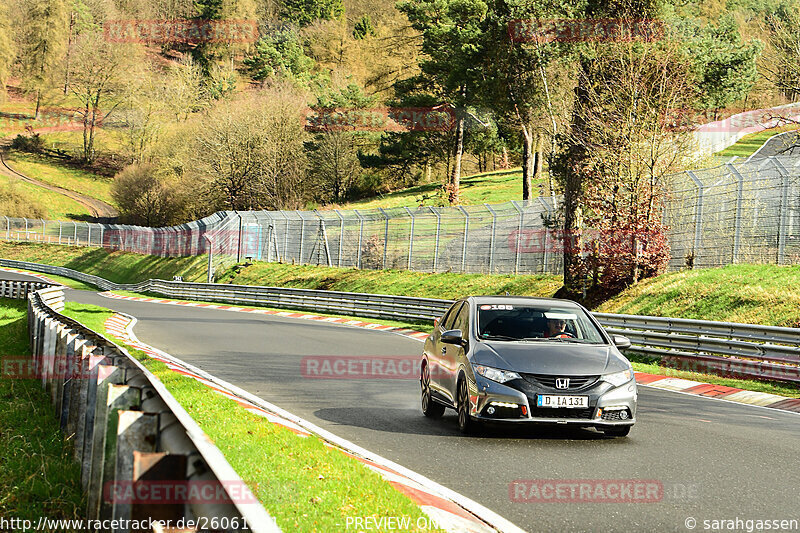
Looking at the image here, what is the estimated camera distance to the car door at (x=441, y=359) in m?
10.3

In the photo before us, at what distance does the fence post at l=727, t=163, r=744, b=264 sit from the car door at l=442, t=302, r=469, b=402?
14.6 meters

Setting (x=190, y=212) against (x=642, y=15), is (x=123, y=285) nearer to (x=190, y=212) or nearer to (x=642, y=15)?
(x=190, y=212)

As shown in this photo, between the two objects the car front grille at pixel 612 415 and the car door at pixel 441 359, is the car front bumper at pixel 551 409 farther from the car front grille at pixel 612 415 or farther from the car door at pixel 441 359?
the car door at pixel 441 359

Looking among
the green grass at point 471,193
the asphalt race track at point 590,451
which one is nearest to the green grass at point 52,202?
the green grass at point 471,193

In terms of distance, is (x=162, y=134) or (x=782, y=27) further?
(x=162, y=134)

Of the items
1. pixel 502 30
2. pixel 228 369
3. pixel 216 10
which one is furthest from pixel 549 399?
pixel 216 10

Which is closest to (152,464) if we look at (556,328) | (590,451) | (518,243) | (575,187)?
(590,451)

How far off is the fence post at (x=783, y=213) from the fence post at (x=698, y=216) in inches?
109

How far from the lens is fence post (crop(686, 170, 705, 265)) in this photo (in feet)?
80.5

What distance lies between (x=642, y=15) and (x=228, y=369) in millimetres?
18731

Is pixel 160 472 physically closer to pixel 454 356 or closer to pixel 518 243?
pixel 454 356

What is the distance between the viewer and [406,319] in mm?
32125

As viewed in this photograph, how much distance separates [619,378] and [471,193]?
62416 mm

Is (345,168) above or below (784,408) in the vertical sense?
above
